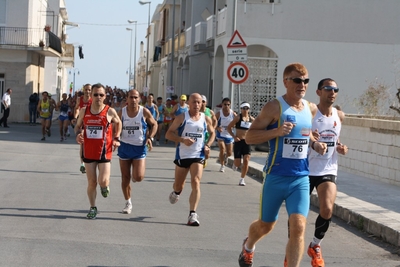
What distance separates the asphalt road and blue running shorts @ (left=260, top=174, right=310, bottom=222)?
114 cm

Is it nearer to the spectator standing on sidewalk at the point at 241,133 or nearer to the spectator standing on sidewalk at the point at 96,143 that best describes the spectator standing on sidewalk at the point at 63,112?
the spectator standing on sidewalk at the point at 241,133

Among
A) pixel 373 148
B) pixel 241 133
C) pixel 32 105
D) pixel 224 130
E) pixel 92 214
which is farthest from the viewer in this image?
pixel 32 105

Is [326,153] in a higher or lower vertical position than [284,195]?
higher

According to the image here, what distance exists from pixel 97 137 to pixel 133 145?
866 millimetres

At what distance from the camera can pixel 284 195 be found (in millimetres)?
6637

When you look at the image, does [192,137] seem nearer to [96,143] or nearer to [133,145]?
[133,145]

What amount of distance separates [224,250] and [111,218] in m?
2.56

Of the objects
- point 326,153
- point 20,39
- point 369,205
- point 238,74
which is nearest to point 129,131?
point 326,153

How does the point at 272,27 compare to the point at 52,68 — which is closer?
the point at 272,27

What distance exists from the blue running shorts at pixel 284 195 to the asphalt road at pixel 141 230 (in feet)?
3.73

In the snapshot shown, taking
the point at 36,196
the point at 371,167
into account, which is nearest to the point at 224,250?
the point at 36,196

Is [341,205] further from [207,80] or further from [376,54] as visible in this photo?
[207,80]

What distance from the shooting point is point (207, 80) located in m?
41.5

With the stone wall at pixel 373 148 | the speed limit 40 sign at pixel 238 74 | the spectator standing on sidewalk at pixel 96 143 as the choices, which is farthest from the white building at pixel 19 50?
the spectator standing on sidewalk at pixel 96 143
